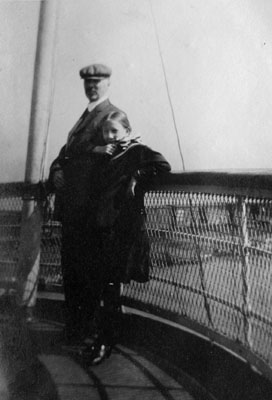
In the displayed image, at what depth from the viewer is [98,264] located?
114 inches

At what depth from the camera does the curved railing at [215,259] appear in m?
2.17

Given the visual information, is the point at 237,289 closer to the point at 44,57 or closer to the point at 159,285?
the point at 159,285

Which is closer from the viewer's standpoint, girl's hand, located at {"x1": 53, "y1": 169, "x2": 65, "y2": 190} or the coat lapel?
the coat lapel

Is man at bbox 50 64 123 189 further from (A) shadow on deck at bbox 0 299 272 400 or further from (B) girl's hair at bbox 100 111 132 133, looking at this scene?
(A) shadow on deck at bbox 0 299 272 400

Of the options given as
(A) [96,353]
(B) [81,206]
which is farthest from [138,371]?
(B) [81,206]

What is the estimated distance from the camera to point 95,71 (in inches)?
118

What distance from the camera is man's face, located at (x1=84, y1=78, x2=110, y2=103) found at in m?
3.02

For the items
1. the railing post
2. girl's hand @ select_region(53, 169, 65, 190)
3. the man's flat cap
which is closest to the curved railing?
the railing post

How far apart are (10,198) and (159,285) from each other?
4.55 ft

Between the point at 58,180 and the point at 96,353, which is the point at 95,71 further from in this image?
the point at 96,353

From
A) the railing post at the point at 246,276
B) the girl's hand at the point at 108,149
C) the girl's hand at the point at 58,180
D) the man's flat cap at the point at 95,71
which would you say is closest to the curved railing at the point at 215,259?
the railing post at the point at 246,276

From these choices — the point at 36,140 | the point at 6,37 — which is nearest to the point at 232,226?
the point at 6,37

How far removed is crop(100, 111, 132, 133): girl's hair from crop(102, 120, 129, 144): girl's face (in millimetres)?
21

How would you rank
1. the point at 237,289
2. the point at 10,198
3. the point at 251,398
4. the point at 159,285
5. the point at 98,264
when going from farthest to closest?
1. the point at 10,198
2. the point at 159,285
3. the point at 98,264
4. the point at 237,289
5. the point at 251,398
